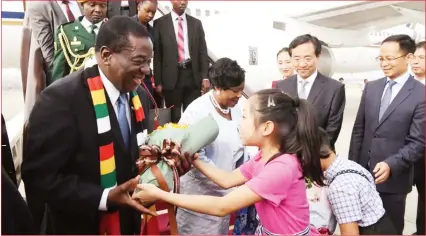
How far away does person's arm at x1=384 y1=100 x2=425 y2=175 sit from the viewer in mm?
2141

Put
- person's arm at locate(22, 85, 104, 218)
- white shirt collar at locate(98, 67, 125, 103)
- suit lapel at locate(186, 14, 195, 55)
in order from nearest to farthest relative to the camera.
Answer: person's arm at locate(22, 85, 104, 218) < white shirt collar at locate(98, 67, 125, 103) < suit lapel at locate(186, 14, 195, 55)

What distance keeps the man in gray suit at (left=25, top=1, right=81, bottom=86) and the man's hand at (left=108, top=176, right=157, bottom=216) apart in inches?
59.1

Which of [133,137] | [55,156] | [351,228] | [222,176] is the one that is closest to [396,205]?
→ [351,228]

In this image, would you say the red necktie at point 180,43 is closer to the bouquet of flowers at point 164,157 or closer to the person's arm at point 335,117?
the person's arm at point 335,117

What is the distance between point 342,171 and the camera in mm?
1463

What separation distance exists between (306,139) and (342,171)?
24 centimetres

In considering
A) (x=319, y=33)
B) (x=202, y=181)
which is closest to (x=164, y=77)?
(x=202, y=181)

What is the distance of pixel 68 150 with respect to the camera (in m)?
1.15

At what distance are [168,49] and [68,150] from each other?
2.07m

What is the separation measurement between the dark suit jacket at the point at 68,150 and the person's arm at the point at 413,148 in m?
1.51

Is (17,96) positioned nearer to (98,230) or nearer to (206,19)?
(98,230)

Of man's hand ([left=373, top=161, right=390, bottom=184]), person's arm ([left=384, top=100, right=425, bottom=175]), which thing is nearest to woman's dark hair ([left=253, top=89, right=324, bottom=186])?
man's hand ([left=373, top=161, right=390, bottom=184])

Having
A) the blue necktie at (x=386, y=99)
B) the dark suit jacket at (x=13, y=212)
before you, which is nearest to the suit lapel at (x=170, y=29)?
the blue necktie at (x=386, y=99)

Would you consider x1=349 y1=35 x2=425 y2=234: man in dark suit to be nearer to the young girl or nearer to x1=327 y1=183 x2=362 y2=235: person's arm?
x1=327 y1=183 x2=362 y2=235: person's arm
